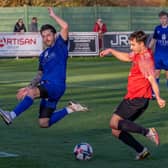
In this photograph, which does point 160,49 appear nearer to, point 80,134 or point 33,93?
point 80,134

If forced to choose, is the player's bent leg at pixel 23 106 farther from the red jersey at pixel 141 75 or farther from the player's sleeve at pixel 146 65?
the player's sleeve at pixel 146 65

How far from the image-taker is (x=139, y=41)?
11781 millimetres

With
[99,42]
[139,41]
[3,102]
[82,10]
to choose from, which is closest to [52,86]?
[139,41]

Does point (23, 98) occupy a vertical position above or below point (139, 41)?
below

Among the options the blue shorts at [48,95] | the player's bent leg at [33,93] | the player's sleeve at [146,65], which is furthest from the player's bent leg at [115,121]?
the player's bent leg at [33,93]

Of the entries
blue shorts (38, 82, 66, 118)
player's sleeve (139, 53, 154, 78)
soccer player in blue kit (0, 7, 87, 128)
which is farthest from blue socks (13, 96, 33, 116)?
player's sleeve (139, 53, 154, 78)

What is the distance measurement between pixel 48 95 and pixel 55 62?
0.53m

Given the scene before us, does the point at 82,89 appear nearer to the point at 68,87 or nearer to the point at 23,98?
the point at 68,87

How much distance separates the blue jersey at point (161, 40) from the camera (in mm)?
20328

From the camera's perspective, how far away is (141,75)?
11812 millimetres

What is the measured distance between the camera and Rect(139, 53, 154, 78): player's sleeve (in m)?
11.7

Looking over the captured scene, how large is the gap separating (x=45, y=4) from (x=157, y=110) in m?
40.2

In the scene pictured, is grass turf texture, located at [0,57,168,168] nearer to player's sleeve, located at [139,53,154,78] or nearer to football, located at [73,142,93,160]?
football, located at [73,142,93,160]

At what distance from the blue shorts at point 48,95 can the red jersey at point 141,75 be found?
1.55 meters
